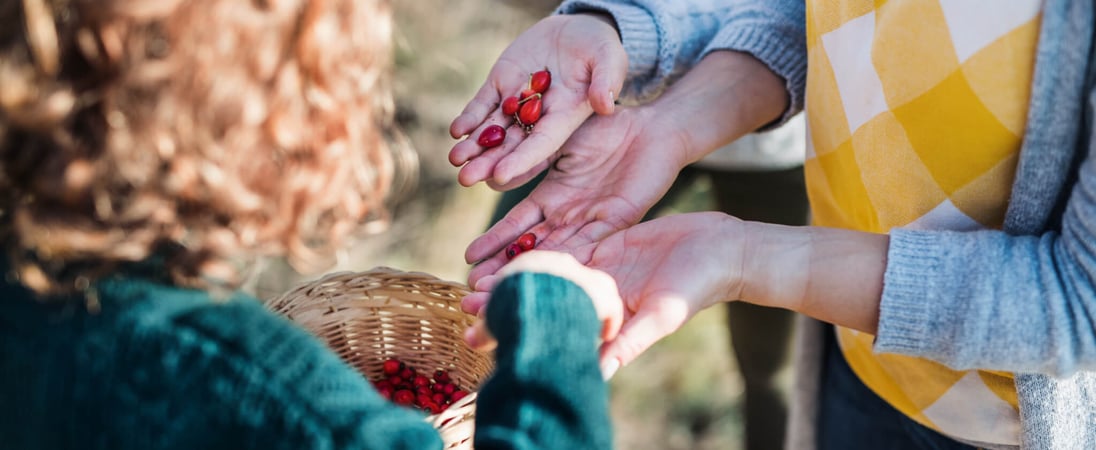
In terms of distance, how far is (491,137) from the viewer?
1519 mm

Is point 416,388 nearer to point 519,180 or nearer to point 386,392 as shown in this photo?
point 386,392

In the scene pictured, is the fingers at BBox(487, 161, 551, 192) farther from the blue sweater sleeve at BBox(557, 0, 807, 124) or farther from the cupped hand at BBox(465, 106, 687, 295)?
the blue sweater sleeve at BBox(557, 0, 807, 124)

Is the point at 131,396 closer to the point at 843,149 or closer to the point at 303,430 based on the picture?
the point at 303,430

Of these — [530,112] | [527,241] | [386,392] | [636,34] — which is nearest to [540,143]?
[530,112]

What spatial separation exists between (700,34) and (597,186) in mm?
418

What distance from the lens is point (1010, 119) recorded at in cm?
104

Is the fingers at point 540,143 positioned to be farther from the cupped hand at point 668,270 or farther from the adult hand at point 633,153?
the cupped hand at point 668,270

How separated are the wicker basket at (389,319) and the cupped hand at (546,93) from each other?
9.1 inches

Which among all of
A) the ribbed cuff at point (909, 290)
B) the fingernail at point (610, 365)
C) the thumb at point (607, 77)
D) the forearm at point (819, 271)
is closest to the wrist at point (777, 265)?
the forearm at point (819, 271)

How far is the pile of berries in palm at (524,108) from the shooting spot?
5.00 ft

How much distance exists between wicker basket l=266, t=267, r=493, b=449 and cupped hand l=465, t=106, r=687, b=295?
0.12 meters

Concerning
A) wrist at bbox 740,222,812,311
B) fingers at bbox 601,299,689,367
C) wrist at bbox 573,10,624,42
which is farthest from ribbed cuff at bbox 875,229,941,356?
wrist at bbox 573,10,624,42

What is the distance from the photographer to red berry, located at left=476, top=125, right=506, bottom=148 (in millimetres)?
1518

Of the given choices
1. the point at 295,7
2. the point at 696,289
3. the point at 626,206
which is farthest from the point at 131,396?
the point at 626,206
